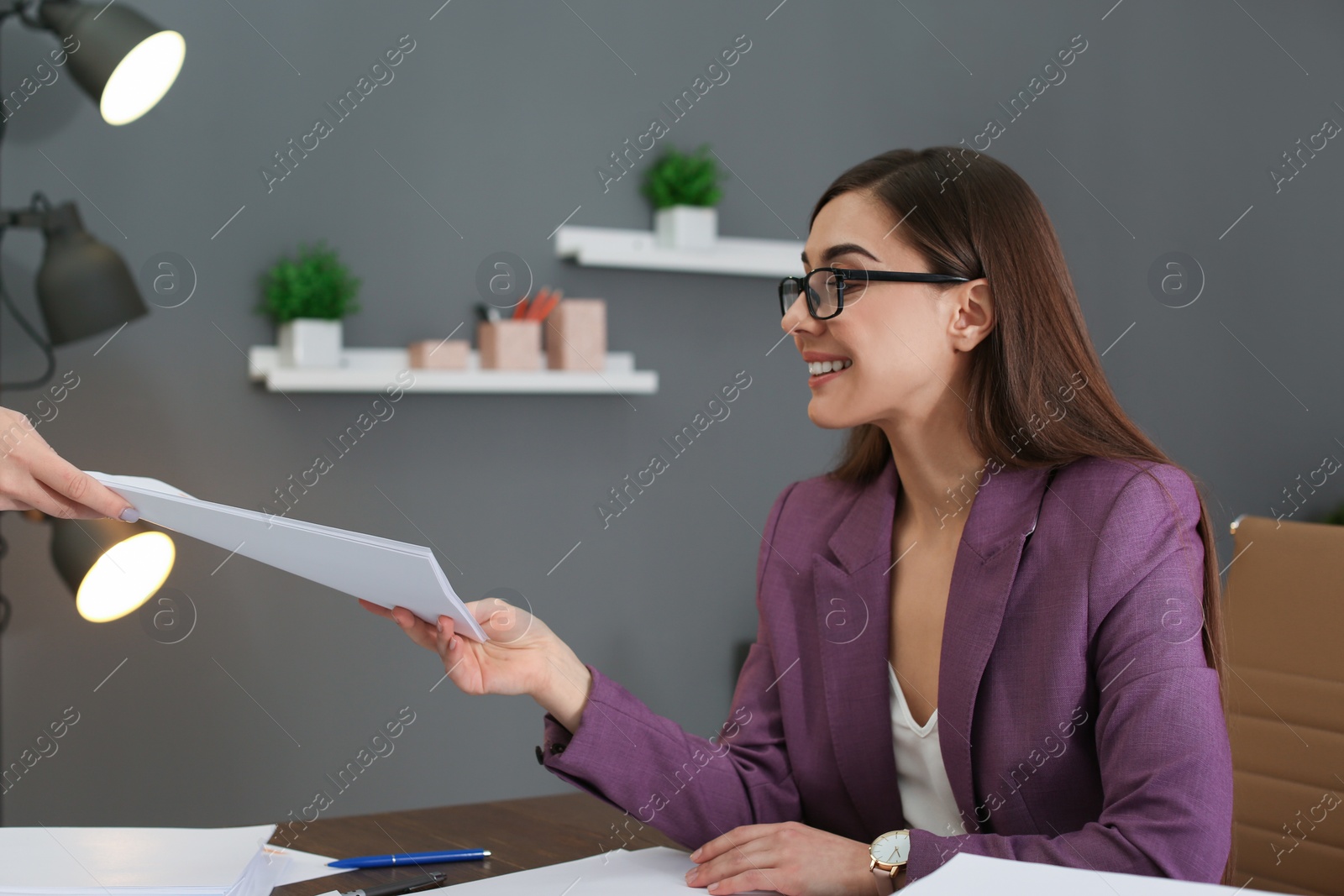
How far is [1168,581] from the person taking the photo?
1163 millimetres

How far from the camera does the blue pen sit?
1116 mm

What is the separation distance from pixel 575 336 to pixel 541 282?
171 millimetres

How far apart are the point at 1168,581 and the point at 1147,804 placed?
247 mm

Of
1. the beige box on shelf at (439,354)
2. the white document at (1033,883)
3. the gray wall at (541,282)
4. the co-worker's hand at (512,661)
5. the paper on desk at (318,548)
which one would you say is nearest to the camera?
the white document at (1033,883)

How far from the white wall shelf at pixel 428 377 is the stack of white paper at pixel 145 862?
4.34ft

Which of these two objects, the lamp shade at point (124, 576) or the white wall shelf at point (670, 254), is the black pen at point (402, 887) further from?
the white wall shelf at point (670, 254)

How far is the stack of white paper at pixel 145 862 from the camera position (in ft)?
3.22

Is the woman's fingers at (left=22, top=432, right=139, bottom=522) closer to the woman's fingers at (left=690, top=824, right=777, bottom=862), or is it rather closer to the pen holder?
the woman's fingers at (left=690, top=824, right=777, bottom=862)

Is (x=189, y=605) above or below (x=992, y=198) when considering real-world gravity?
above

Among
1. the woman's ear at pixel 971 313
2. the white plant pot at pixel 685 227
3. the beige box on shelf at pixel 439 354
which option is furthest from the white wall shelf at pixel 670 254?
the woman's ear at pixel 971 313

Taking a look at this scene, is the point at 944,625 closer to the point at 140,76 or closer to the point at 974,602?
the point at 974,602

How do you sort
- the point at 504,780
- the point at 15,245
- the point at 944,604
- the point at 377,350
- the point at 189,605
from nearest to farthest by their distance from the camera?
1. the point at 944,604
2. the point at 15,245
3. the point at 189,605
4. the point at 377,350
5. the point at 504,780

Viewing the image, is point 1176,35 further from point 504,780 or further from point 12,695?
point 12,695

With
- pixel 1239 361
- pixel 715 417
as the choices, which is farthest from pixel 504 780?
pixel 1239 361
